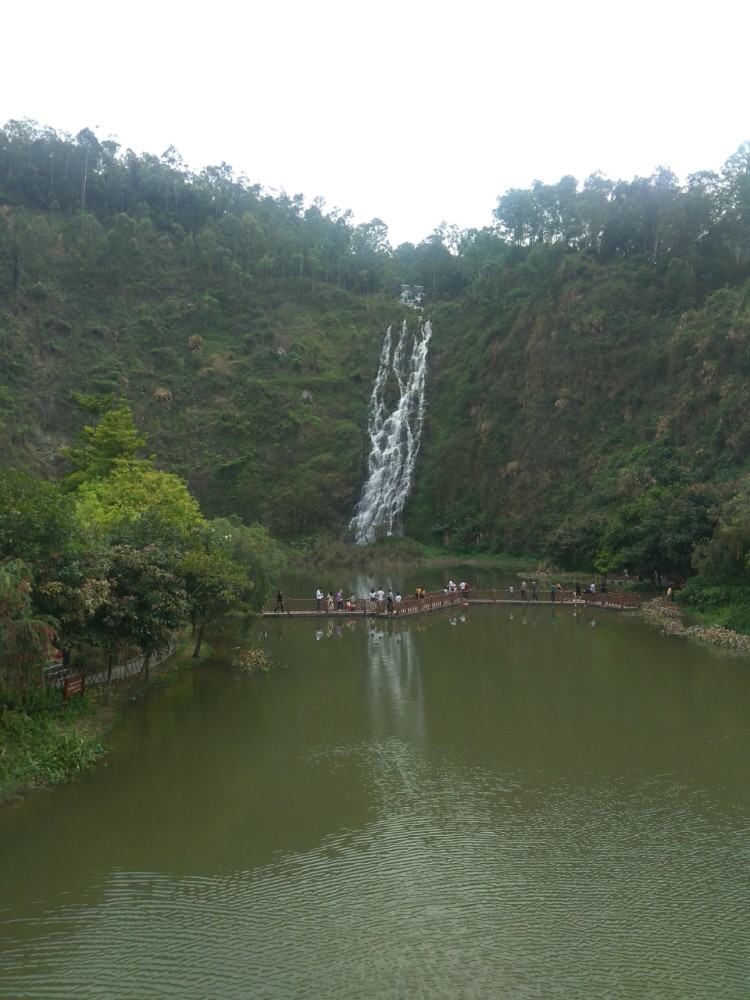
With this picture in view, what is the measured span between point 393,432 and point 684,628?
4069 cm

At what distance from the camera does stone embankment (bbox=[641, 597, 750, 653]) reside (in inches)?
1065

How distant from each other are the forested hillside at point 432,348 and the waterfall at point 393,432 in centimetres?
127

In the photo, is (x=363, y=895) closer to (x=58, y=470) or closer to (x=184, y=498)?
(x=184, y=498)

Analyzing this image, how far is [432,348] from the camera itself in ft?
238

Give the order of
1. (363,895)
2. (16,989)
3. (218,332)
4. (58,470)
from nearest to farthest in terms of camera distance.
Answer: (16,989) < (363,895) < (58,470) < (218,332)

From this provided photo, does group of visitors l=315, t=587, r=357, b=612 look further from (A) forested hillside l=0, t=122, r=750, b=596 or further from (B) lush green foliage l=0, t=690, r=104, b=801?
(B) lush green foliage l=0, t=690, r=104, b=801

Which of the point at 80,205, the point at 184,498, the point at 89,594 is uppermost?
the point at 80,205

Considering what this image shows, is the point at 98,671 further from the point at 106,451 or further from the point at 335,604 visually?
the point at 106,451

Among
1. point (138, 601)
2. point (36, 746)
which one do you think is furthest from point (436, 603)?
point (36, 746)

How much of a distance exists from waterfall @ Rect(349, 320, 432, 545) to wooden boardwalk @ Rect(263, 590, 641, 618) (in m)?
23.2

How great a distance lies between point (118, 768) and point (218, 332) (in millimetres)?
66502

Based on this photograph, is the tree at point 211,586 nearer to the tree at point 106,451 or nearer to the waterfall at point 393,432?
the tree at point 106,451

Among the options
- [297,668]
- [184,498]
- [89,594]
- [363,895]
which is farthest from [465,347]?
[363,895]

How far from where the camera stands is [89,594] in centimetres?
1619
